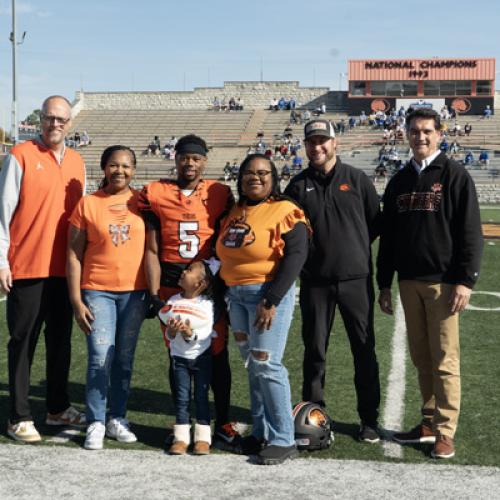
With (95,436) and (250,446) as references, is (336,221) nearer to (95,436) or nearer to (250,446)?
(250,446)

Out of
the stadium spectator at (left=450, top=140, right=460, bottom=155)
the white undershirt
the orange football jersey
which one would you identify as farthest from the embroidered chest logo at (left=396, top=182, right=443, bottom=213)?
the stadium spectator at (left=450, top=140, right=460, bottom=155)

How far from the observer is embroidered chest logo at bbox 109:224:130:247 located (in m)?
4.16

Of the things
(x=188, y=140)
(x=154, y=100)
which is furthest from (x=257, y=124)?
(x=188, y=140)

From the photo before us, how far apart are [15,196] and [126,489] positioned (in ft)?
6.11

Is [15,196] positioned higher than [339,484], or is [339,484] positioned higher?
[15,196]

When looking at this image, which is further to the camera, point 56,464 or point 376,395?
point 376,395

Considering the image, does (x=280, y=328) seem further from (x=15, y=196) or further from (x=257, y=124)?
(x=257, y=124)

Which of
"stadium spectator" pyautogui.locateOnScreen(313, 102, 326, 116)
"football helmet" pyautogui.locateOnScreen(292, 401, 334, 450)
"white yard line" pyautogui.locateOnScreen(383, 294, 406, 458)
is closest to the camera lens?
"football helmet" pyautogui.locateOnScreen(292, 401, 334, 450)

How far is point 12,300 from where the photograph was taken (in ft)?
14.3

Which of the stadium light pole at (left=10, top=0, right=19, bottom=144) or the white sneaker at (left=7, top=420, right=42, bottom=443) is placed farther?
the stadium light pole at (left=10, top=0, right=19, bottom=144)

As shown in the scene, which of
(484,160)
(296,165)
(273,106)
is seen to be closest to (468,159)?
(484,160)

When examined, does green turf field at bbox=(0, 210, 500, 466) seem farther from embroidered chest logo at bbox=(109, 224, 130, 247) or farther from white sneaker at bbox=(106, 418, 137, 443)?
embroidered chest logo at bbox=(109, 224, 130, 247)

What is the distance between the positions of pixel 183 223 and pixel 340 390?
6.59 ft

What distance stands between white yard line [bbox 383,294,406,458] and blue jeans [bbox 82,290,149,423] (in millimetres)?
1647
